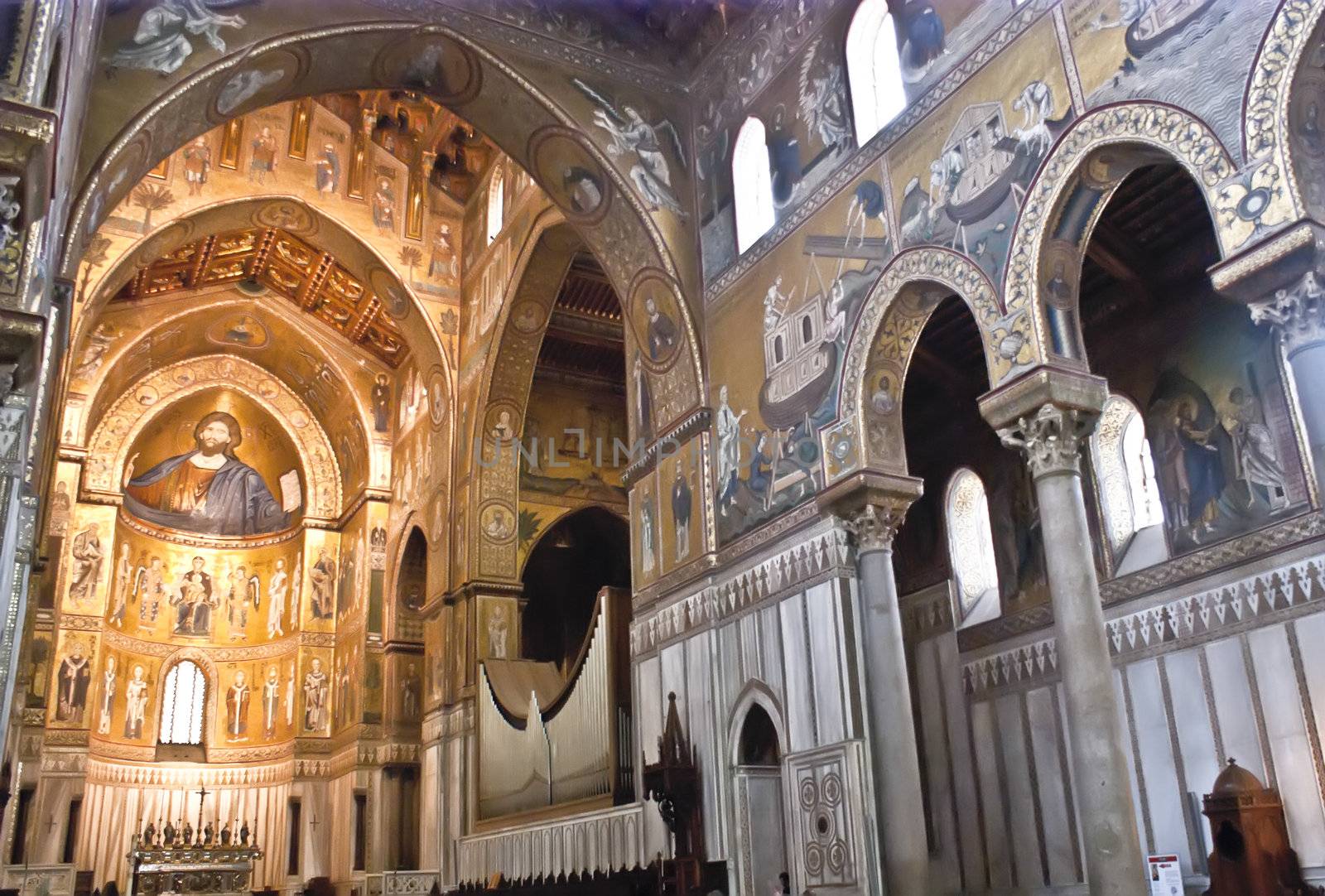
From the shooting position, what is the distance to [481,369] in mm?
20766

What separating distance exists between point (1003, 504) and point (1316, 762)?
4918 mm

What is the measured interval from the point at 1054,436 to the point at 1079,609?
1.43m

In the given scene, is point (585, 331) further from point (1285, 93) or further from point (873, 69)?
point (1285, 93)

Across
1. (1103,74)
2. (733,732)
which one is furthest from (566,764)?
(1103,74)

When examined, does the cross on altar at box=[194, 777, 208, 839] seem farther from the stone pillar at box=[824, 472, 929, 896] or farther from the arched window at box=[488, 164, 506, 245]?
the stone pillar at box=[824, 472, 929, 896]

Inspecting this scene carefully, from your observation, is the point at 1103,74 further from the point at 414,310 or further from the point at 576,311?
the point at 414,310

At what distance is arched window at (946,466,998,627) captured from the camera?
1542cm

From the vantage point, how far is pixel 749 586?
42.4ft

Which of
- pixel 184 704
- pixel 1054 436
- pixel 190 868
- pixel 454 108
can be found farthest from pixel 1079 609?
pixel 184 704

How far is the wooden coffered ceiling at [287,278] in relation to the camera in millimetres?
23172

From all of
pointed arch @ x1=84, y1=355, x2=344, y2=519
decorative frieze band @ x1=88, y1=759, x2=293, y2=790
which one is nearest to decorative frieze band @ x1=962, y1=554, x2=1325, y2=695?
decorative frieze band @ x1=88, y1=759, x2=293, y2=790

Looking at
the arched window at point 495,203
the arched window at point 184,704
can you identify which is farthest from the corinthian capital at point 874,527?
the arched window at point 184,704

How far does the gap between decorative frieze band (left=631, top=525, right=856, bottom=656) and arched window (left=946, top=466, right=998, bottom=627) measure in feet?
12.5

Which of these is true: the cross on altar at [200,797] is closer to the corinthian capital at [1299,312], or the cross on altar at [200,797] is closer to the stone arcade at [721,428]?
the stone arcade at [721,428]
